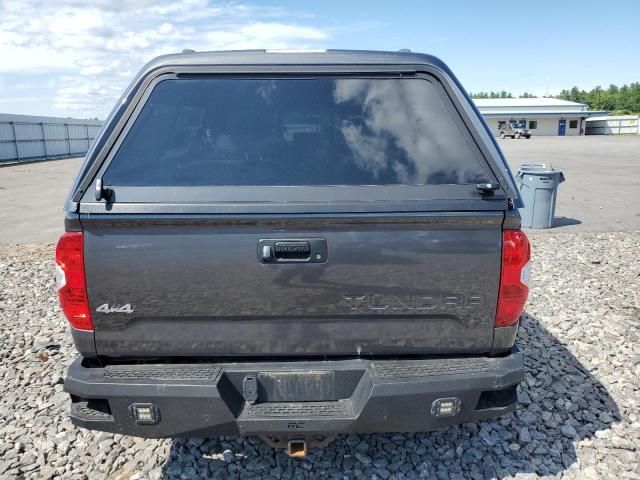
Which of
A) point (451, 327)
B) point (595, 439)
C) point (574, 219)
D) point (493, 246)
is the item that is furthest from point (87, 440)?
point (574, 219)

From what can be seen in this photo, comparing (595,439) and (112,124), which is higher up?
(112,124)

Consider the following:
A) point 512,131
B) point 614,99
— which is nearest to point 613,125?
point 512,131

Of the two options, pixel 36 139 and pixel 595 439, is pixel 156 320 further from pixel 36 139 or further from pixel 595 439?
pixel 36 139

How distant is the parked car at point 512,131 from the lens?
6066 centimetres

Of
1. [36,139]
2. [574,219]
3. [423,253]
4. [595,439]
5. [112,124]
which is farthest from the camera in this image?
[36,139]

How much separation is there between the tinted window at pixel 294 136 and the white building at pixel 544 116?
7270 cm

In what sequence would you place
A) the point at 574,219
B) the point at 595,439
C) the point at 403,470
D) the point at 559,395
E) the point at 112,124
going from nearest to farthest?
the point at 112,124
the point at 403,470
the point at 595,439
the point at 559,395
the point at 574,219

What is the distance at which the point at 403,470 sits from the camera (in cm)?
284

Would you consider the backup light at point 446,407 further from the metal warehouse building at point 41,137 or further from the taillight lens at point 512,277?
the metal warehouse building at point 41,137

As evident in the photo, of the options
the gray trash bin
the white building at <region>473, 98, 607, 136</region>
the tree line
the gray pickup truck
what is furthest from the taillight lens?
the tree line

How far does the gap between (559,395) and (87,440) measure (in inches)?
129

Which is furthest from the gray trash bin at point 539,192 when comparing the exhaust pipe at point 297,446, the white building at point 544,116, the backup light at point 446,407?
the white building at point 544,116

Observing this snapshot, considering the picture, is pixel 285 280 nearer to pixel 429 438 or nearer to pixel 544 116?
pixel 429 438

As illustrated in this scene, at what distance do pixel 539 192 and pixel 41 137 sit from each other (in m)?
30.8
